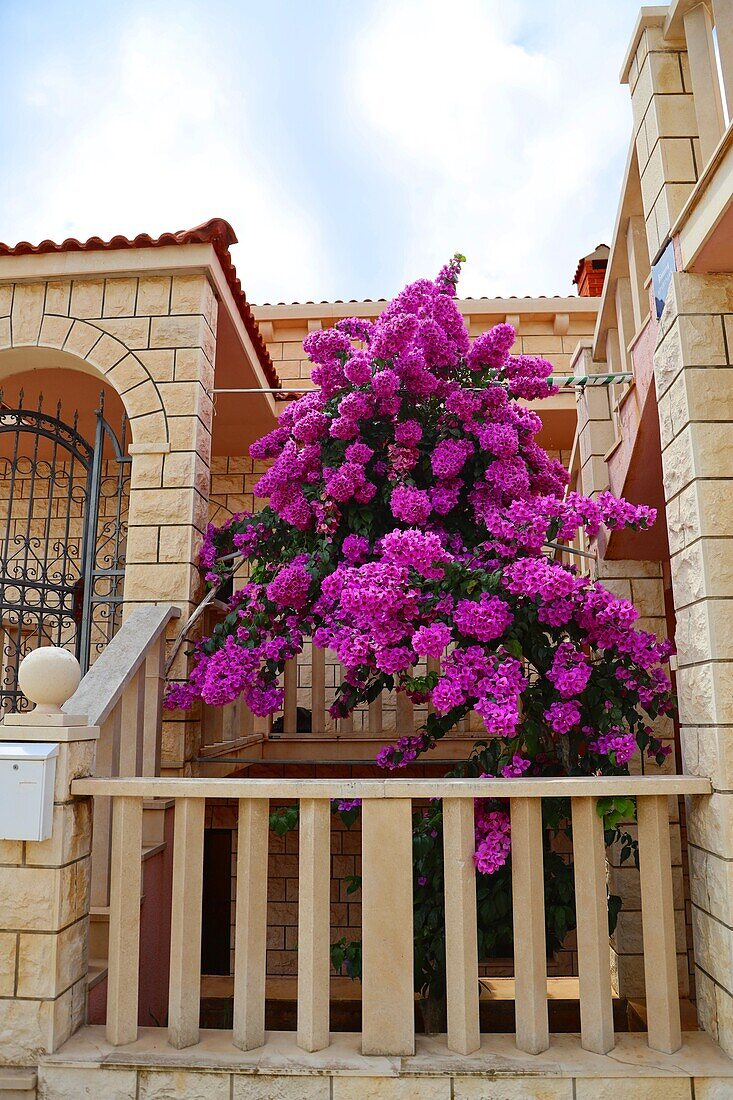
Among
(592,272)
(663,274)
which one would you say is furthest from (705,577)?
(592,272)

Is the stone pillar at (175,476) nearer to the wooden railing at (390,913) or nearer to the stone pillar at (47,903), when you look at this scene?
the stone pillar at (47,903)

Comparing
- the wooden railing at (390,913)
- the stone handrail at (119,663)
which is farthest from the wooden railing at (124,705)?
the wooden railing at (390,913)

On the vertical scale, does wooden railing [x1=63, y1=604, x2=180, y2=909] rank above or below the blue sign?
below

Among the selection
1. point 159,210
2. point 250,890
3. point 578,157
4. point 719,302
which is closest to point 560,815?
point 250,890

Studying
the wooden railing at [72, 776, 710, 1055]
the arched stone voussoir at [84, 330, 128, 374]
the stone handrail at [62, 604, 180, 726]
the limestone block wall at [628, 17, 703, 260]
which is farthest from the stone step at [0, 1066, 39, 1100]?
the limestone block wall at [628, 17, 703, 260]

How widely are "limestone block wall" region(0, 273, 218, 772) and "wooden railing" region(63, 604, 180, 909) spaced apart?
0.35 m

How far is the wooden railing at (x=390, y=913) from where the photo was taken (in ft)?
8.27

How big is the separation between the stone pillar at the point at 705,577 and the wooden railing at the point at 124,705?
2289 mm

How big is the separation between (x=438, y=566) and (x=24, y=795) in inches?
72.2

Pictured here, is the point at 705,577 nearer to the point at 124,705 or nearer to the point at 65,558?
the point at 124,705

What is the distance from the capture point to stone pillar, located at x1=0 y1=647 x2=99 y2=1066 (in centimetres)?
253

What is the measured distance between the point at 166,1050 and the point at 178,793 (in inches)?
32.0

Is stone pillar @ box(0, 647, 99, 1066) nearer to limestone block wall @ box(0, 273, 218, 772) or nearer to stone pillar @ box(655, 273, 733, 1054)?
limestone block wall @ box(0, 273, 218, 772)

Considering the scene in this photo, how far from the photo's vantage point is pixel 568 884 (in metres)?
3.24
